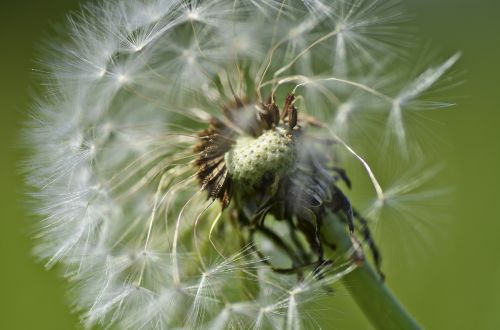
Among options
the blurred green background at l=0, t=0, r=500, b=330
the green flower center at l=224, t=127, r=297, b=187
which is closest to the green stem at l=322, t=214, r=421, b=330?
the green flower center at l=224, t=127, r=297, b=187

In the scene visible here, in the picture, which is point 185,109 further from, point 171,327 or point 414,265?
point 414,265

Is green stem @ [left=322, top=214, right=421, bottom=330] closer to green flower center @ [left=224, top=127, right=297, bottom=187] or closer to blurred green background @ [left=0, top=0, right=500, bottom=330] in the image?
green flower center @ [left=224, top=127, right=297, bottom=187]

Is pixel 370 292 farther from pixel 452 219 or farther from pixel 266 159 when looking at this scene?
pixel 452 219

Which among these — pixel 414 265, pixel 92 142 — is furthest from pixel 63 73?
pixel 414 265

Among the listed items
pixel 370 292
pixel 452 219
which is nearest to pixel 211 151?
pixel 370 292

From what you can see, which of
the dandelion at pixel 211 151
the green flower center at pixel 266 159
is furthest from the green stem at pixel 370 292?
the green flower center at pixel 266 159
